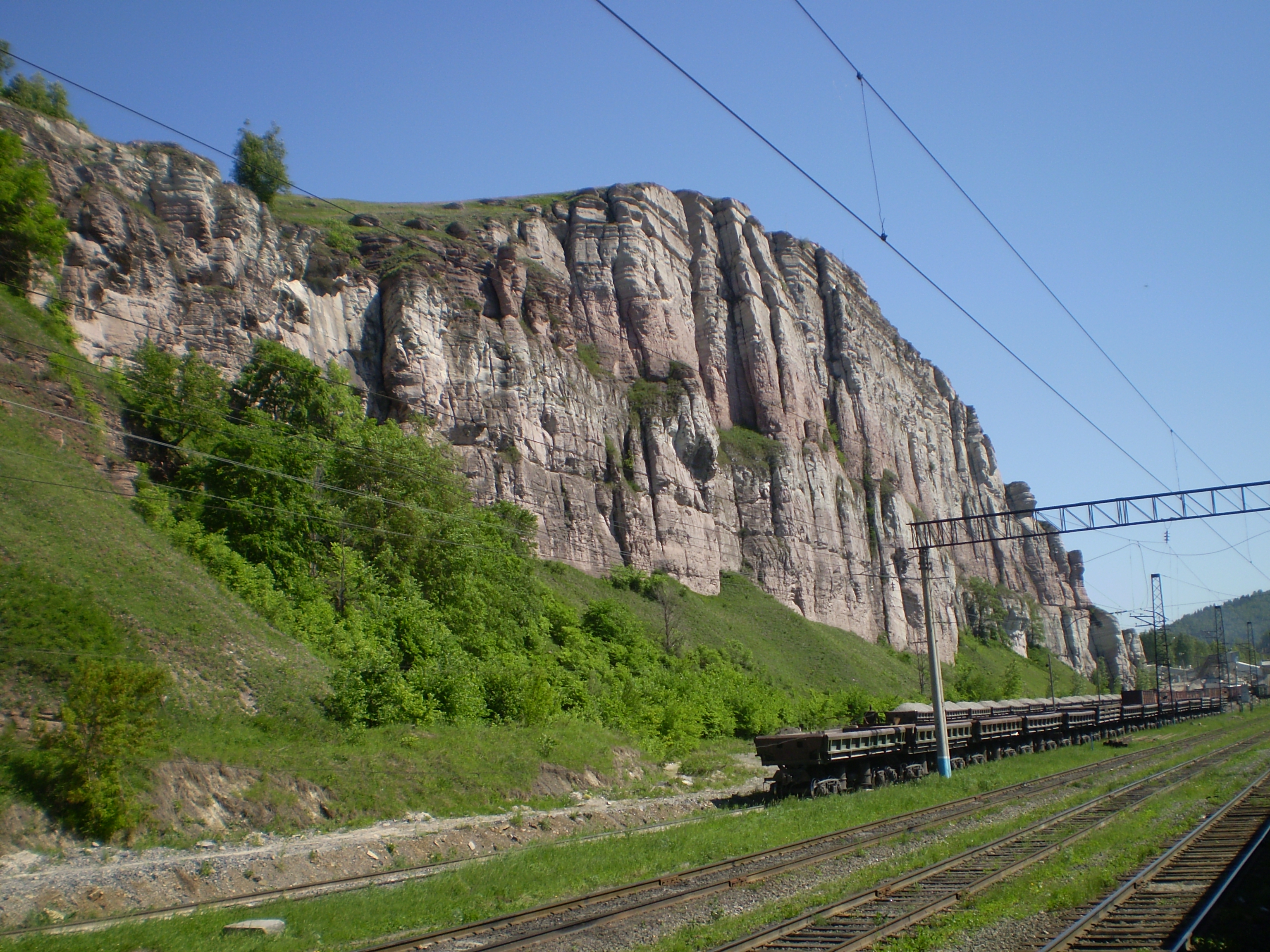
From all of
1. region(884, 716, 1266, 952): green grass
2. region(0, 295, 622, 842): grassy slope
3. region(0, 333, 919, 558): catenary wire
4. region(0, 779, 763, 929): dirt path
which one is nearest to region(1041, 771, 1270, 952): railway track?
region(884, 716, 1266, 952): green grass

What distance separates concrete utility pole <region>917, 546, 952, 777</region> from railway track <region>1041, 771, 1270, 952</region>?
9.99m

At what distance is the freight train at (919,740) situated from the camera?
23.5 meters

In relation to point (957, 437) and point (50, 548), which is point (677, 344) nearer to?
point (50, 548)

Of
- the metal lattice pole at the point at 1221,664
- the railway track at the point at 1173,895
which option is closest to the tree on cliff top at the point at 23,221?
the railway track at the point at 1173,895

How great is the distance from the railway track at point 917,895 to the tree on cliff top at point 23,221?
39511 mm

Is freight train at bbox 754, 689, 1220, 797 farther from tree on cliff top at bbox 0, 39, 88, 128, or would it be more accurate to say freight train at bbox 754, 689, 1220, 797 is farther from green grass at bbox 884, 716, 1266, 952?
tree on cliff top at bbox 0, 39, 88, 128

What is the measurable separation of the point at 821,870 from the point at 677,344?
64884 mm

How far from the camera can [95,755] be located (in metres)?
15.2

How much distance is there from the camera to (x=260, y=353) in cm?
4228

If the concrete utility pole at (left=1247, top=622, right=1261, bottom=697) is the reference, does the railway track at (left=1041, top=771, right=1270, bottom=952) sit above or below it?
above

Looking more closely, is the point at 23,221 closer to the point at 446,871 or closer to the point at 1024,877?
the point at 446,871

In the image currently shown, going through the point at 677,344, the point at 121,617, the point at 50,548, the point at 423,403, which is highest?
the point at 677,344

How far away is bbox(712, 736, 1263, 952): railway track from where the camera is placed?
9.39m

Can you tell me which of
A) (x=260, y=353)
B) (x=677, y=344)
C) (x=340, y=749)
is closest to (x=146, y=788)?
(x=340, y=749)
